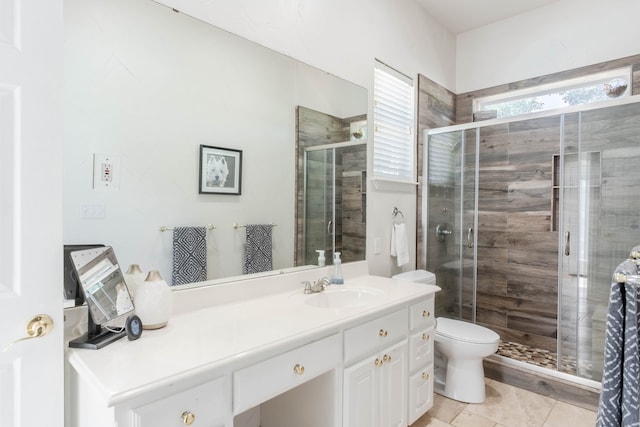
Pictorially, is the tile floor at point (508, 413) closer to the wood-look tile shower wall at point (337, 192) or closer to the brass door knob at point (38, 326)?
the wood-look tile shower wall at point (337, 192)

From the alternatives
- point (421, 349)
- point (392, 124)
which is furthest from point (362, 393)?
point (392, 124)

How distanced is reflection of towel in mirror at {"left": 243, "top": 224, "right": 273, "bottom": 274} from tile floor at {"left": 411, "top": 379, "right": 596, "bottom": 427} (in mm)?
1296

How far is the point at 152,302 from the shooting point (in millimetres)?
1234

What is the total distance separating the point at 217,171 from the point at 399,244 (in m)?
1.53

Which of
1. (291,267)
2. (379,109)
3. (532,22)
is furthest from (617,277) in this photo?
(532,22)

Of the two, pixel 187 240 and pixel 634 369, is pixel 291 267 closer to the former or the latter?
pixel 187 240

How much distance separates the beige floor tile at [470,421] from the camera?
2119 mm

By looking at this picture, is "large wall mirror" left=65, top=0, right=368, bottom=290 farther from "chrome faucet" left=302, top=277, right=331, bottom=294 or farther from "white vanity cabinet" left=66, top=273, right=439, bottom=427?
"white vanity cabinet" left=66, top=273, right=439, bottom=427

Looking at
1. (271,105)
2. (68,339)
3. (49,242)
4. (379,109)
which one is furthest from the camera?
(379,109)

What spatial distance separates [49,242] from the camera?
3.39ft

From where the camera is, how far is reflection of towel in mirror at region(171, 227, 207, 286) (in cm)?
150

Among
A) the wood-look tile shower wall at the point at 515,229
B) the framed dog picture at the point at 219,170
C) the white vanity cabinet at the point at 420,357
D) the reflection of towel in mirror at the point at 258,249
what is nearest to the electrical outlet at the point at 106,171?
the framed dog picture at the point at 219,170

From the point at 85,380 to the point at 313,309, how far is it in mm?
871

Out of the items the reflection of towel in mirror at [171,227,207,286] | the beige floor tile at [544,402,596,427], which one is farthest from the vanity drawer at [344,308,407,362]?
the beige floor tile at [544,402,596,427]
